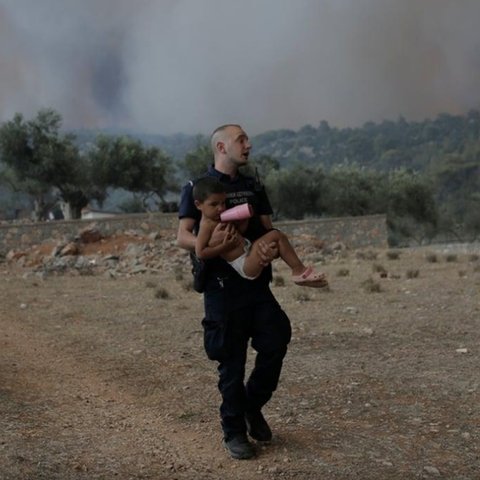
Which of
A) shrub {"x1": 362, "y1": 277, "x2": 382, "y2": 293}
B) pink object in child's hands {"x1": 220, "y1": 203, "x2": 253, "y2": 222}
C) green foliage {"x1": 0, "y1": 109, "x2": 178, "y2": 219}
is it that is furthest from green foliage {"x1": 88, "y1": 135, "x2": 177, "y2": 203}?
pink object in child's hands {"x1": 220, "y1": 203, "x2": 253, "y2": 222}

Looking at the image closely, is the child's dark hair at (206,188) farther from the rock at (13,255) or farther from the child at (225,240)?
the rock at (13,255)

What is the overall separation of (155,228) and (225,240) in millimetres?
22862

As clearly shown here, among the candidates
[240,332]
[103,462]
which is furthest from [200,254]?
A: [103,462]

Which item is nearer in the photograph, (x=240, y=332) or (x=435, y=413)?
(x=240, y=332)

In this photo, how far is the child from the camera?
140 inches

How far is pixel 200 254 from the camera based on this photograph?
11.7ft

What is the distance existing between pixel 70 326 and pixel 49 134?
32.0m

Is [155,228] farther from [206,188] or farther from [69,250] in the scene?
[206,188]

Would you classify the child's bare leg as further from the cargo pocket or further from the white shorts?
the cargo pocket

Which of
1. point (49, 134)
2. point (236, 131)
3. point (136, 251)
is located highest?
point (49, 134)

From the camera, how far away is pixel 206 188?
11.7 ft

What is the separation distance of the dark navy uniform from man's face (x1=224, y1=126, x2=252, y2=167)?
0.11 m

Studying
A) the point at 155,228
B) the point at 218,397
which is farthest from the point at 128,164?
the point at 218,397

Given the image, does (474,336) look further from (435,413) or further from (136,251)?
(136,251)
